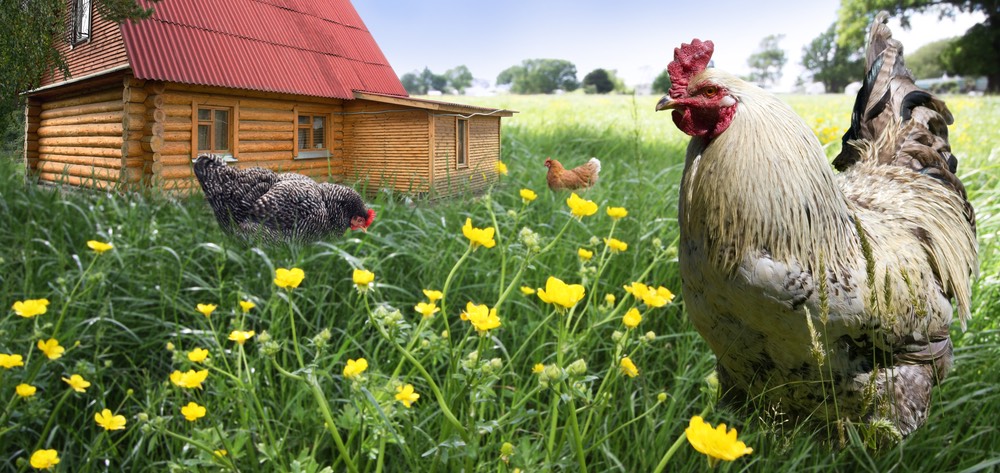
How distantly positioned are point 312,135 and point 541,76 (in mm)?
1433

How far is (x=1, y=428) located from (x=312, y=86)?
1.37 meters

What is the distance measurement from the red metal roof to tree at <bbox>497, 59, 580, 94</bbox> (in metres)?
0.84

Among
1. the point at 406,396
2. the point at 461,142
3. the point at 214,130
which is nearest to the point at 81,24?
the point at 214,130

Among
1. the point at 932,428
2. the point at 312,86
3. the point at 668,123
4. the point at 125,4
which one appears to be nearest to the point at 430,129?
the point at 312,86

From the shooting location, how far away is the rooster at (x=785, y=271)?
1.23 metres

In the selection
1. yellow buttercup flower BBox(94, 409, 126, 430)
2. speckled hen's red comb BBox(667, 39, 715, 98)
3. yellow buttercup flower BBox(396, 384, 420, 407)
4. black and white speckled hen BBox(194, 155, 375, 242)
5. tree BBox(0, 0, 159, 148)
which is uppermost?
tree BBox(0, 0, 159, 148)

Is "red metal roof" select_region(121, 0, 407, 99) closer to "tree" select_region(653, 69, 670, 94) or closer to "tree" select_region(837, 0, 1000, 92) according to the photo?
"tree" select_region(653, 69, 670, 94)

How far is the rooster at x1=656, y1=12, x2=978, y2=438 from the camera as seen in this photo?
1233 mm

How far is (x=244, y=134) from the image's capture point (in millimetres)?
1873

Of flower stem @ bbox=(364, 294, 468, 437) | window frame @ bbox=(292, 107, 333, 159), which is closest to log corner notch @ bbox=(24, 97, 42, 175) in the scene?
window frame @ bbox=(292, 107, 333, 159)

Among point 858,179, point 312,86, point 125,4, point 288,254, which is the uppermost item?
point 125,4

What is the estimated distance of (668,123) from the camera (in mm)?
4832

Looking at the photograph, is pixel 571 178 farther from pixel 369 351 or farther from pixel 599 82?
pixel 369 351

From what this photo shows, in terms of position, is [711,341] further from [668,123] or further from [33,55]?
[668,123]
